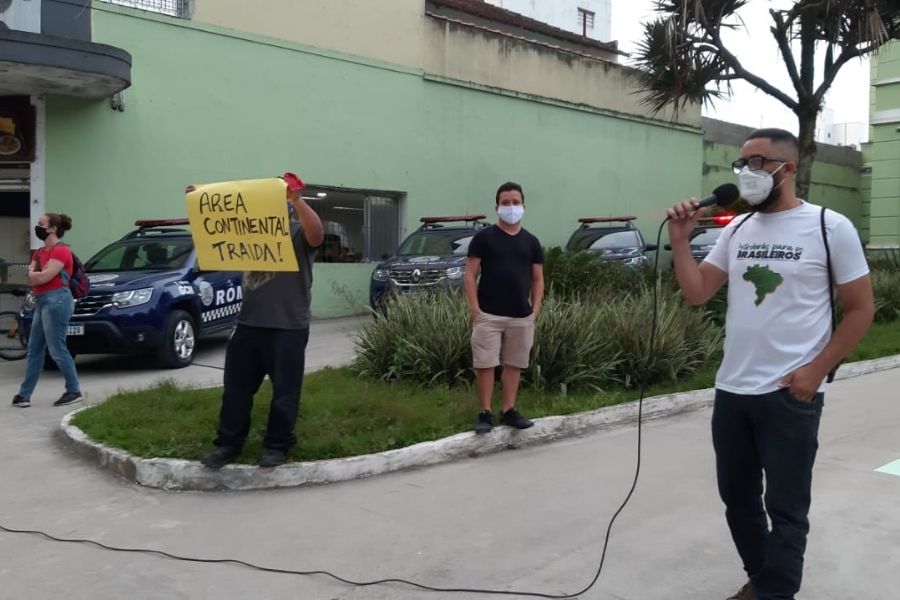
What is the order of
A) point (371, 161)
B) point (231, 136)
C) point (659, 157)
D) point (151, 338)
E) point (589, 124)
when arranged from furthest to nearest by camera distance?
point (659, 157), point (589, 124), point (371, 161), point (231, 136), point (151, 338)

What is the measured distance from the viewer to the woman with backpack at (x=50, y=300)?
770 cm

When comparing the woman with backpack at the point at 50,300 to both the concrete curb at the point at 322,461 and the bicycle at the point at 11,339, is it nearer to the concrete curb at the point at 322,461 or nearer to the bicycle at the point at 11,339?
the concrete curb at the point at 322,461

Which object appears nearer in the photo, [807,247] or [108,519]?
[807,247]

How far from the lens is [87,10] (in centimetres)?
1253

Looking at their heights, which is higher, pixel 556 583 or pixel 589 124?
pixel 589 124

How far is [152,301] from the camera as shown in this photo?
9.63 metres

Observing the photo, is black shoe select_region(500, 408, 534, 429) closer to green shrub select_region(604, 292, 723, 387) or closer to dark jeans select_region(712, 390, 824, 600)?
green shrub select_region(604, 292, 723, 387)

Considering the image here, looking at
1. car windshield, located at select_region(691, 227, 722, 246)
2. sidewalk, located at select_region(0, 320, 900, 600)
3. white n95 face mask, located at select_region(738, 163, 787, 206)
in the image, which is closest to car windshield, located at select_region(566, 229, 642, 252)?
car windshield, located at select_region(691, 227, 722, 246)

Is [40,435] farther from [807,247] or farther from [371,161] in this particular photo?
[371,161]

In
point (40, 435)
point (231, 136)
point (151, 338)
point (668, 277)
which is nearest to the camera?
point (40, 435)

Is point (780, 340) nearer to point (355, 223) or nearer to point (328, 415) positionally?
point (328, 415)

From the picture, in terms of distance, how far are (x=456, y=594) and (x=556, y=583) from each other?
18.8 inches

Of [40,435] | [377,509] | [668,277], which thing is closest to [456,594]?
[377,509]

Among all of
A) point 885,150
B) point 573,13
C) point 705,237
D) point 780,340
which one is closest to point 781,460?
point 780,340
